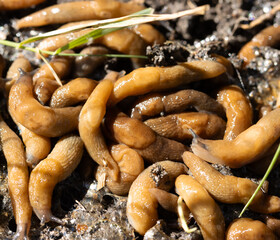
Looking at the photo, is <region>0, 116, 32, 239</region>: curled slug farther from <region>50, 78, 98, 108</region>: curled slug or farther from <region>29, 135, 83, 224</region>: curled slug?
<region>50, 78, 98, 108</region>: curled slug

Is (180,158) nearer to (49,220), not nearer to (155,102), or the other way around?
(155,102)

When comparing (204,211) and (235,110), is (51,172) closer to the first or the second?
(204,211)

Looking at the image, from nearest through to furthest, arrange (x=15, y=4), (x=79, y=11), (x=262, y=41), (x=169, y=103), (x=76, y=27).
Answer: (x=76, y=27) → (x=169, y=103) → (x=79, y=11) → (x=15, y=4) → (x=262, y=41)

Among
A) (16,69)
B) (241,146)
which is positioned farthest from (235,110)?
(16,69)

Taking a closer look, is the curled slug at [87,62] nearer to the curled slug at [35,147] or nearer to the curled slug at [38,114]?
the curled slug at [38,114]

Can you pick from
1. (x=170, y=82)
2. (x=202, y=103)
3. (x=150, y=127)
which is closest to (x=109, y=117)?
(x=150, y=127)

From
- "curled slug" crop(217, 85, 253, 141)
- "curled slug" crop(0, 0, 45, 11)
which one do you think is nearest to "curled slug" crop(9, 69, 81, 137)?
"curled slug" crop(0, 0, 45, 11)
